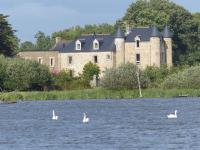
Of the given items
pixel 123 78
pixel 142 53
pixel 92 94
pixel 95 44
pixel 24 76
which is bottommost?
pixel 92 94

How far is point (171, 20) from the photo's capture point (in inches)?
5418

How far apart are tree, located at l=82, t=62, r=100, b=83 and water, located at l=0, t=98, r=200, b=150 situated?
22058 millimetres

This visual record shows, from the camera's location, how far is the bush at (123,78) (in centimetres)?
10512

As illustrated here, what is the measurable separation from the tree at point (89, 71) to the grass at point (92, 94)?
504 inches

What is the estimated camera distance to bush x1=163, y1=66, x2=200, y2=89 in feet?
342

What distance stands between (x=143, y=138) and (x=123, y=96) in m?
49.6

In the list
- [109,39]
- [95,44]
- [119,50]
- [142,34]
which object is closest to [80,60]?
[95,44]

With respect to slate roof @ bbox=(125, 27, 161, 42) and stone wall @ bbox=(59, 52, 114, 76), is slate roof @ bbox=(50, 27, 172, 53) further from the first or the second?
stone wall @ bbox=(59, 52, 114, 76)

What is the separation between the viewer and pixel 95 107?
85375mm

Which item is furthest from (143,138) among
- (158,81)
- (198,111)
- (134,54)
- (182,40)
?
(182,40)

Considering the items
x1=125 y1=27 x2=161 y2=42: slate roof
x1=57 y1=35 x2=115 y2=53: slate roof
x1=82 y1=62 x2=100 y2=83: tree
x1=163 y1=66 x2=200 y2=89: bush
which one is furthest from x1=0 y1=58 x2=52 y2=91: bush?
x1=125 y1=27 x2=161 y2=42: slate roof

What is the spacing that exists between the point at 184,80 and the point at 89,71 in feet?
52.2

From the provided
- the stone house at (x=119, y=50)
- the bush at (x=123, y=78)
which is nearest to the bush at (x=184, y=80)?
the bush at (x=123, y=78)

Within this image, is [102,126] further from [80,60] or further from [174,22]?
[174,22]
